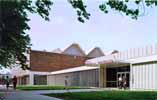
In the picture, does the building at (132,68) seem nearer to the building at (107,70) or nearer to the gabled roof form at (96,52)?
the building at (107,70)

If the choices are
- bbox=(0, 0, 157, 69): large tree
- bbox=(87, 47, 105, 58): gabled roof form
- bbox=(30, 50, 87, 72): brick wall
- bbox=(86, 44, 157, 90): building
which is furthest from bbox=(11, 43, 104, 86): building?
bbox=(0, 0, 157, 69): large tree

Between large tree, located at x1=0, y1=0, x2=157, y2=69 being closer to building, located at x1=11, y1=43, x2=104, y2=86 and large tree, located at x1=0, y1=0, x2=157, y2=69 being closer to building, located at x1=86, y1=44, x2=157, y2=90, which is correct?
building, located at x1=86, y1=44, x2=157, y2=90

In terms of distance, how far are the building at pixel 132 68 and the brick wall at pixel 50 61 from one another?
118 ft

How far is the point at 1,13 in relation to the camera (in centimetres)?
1689

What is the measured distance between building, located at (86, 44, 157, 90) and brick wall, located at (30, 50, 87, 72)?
36.0 meters

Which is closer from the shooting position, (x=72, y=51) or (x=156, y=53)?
(x=156, y=53)

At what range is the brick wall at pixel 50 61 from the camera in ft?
309

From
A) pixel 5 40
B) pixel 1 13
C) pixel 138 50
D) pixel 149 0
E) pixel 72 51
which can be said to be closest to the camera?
pixel 149 0

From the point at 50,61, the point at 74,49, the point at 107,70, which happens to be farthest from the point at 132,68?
the point at 74,49

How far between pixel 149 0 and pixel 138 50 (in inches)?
1536

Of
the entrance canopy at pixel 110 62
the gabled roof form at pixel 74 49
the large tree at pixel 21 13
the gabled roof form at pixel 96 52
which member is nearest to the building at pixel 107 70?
the entrance canopy at pixel 110 62

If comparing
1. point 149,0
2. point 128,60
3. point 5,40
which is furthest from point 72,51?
point 149,0

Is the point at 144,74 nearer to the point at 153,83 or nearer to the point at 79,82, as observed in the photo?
the point at 153,83

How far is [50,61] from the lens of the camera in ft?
316
